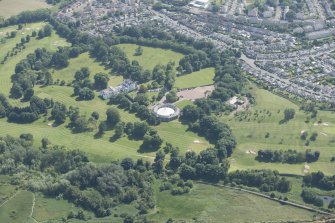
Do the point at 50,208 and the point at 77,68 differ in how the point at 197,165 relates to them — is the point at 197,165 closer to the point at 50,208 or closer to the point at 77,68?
the point at 50,208

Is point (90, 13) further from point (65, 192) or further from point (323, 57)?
point (65, 192)

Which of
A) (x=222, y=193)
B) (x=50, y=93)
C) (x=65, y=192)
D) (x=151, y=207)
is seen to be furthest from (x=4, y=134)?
(x=222, y=193)

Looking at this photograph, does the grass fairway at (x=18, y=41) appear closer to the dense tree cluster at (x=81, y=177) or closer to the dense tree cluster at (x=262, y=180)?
the dense tree cluster at (x=81, y=177)

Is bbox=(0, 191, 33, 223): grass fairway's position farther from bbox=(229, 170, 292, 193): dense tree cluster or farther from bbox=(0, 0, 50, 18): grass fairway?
bbox=(0, 0, 50, 18): grass fairway

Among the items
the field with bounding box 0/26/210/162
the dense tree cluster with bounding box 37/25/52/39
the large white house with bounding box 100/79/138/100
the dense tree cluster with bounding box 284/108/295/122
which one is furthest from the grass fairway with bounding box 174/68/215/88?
the dense tree cluster with bounding box 37/25/52/39

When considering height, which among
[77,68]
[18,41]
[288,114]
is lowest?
[288,114]

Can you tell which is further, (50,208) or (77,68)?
(77,68)

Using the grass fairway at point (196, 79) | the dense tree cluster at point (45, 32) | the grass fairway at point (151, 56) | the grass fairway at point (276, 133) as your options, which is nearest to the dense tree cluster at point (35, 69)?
the dense tree cluster at point (45, 32)

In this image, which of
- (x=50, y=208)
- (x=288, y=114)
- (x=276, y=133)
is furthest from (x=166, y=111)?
(x=50, y=208)
